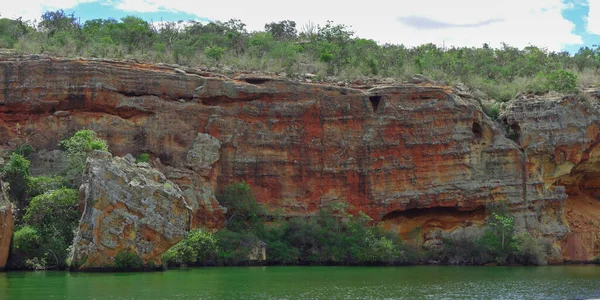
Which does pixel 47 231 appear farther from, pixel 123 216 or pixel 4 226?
pixel 123 216

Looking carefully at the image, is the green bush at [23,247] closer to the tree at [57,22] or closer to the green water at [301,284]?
the green water at [301,284]

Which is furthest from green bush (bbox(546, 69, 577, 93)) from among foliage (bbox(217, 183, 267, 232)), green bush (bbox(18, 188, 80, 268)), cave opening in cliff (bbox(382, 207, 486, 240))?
green bush (bbox(18, 188, 80, 268))

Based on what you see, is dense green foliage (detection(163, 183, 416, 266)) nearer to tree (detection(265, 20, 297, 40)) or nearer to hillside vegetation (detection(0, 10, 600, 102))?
hillside vegetation (detection(0, 10, 600, 102))

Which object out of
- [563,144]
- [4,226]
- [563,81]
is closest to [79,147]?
[4,226]

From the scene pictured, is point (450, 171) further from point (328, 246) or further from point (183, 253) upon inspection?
point (183, 253)

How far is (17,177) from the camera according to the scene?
113ft

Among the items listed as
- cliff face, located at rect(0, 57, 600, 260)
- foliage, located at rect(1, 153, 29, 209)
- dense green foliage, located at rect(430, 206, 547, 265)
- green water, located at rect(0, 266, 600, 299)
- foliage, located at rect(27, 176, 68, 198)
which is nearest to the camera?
green water, located at rect(0, 266, 600, 299)

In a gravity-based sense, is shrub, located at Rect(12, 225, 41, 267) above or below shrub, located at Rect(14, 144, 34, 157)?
below

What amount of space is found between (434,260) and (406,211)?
3.58m

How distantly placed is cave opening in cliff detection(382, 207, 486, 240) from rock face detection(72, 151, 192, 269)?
14965 mm

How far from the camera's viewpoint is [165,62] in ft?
142

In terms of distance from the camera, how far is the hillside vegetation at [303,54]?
44.4 meters

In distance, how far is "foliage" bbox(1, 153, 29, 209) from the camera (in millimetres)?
34281

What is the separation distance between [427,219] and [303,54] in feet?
48.0
